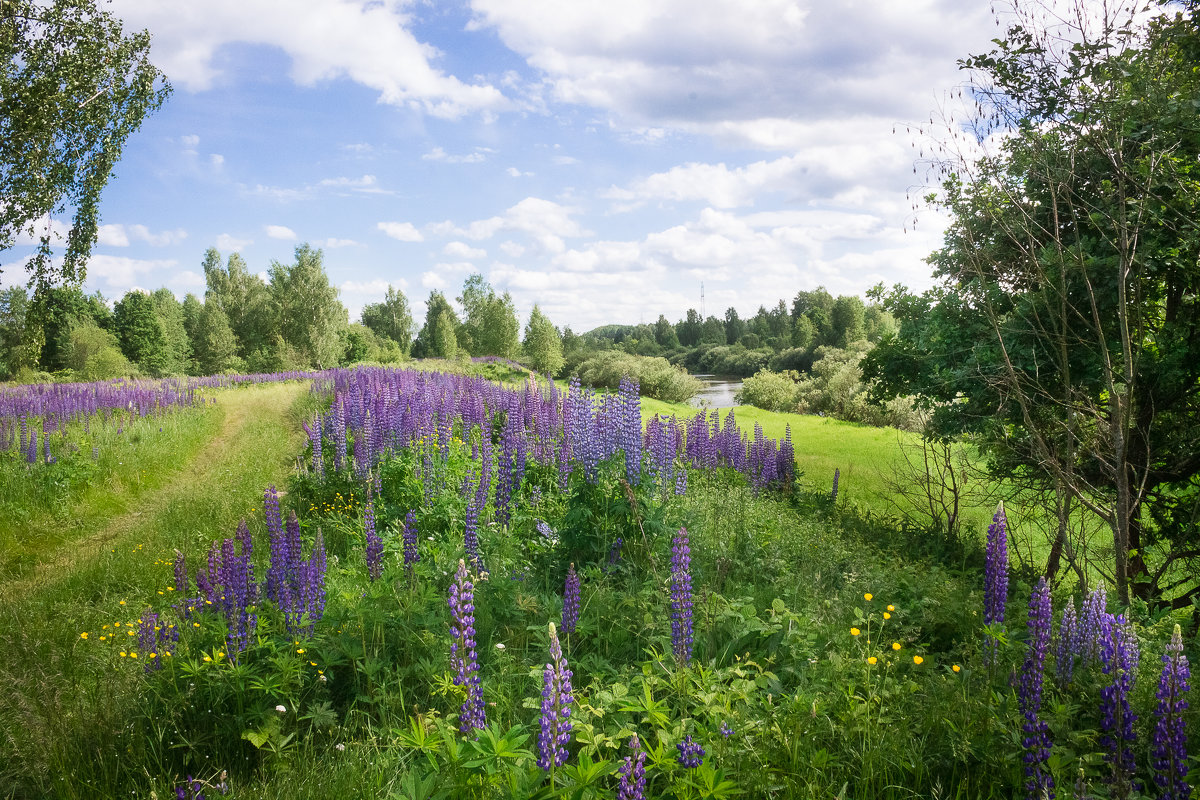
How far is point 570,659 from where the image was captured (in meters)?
4.39

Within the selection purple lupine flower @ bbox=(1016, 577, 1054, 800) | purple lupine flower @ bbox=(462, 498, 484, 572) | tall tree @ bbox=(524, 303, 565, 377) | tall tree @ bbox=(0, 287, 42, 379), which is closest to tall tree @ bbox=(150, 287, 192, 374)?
tall tree @ bbox=(0, 287, 42, 379)

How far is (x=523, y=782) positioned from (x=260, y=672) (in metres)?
2.41

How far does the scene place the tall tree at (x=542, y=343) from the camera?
154 ft

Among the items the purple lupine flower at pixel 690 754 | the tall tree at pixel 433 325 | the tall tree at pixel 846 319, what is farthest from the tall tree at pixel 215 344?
the purple lupine flower at pixel 690 754

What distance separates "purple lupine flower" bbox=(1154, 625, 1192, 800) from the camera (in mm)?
2691

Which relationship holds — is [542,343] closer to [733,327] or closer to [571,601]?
[571,601]

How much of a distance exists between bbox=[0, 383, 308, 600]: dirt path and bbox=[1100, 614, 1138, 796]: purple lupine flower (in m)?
9.75

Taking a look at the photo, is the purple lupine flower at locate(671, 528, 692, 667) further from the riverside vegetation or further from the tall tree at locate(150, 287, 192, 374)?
the tall tree at locate(150, 287, 192, 374)

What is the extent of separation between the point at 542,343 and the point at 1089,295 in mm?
42914

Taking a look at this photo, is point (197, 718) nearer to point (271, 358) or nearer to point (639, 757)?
point (639, 757)

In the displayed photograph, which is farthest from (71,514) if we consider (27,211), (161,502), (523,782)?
(523,782)

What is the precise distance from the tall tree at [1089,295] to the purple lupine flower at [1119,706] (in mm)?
2405

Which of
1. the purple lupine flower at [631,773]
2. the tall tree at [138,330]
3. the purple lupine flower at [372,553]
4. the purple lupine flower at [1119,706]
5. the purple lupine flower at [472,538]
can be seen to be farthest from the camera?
the tall tree at [138,330]

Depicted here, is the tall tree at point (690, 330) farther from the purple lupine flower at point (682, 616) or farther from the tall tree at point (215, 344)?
the purple lupine flower at point (682, 616)
